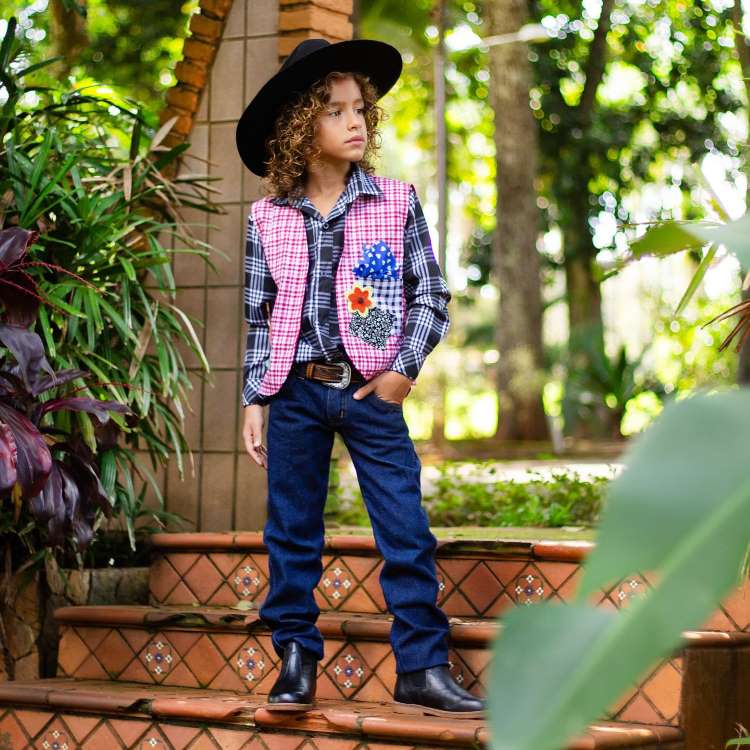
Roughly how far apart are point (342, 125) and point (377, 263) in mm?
342

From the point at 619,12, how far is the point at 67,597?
1257cm

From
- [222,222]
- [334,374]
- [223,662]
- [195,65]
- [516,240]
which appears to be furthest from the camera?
[516,240]

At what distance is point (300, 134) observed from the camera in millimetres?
2803

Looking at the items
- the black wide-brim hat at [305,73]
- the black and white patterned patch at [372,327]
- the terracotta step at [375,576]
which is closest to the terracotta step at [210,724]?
the terracotta step at [375,576]

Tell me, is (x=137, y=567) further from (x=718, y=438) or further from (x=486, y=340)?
(x=486, y=340)

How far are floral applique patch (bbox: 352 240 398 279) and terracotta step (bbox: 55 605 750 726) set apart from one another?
885 millimetres

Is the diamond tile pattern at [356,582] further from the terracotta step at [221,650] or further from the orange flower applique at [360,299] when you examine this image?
the orange flower applique at [360,299]

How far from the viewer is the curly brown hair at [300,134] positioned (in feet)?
9.23

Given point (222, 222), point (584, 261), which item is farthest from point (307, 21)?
point (584, 261)

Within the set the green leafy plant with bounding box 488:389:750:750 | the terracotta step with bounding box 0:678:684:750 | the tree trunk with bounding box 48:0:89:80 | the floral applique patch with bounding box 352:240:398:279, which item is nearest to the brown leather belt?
the floral applique patch with bounding box 352:240:398:279

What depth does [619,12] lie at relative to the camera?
46.9 feet

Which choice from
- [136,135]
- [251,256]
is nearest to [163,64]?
[136,135]

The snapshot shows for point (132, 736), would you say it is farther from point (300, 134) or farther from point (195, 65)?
Result: point (195, 65)

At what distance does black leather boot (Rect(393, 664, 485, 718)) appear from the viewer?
2.60m
